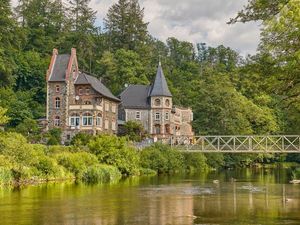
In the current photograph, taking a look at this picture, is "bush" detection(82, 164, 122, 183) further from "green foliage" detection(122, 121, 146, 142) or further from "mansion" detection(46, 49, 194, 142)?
"green foliage" detection(122, 121, 146, 142)

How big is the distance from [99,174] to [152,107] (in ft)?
120

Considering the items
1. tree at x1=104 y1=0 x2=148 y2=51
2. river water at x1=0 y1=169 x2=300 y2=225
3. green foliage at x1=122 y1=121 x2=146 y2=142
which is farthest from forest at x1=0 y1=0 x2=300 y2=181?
river water at x1=0 y1=169 x2=300 y2=225

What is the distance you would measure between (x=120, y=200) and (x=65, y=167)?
20.4 metres

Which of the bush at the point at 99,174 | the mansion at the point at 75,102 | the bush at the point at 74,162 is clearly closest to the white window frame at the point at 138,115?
the mansion at the point at 75,102

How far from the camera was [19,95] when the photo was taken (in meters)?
83.1

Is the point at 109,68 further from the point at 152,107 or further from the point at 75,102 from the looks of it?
the point at 75,102

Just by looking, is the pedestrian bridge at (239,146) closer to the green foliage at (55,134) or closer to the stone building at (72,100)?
the stone building at (72,100)

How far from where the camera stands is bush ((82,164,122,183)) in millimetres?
51531

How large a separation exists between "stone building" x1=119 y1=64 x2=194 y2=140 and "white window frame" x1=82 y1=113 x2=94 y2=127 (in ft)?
43.9

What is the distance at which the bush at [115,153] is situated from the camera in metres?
58.7

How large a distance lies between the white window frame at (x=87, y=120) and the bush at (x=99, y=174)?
65.9 ft

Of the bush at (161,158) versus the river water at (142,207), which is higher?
the bush at (161,158)

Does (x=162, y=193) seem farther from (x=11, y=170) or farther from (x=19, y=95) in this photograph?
(x=19, y=95)

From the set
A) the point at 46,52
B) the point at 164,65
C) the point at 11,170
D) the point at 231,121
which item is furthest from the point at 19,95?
the point at 164,65
